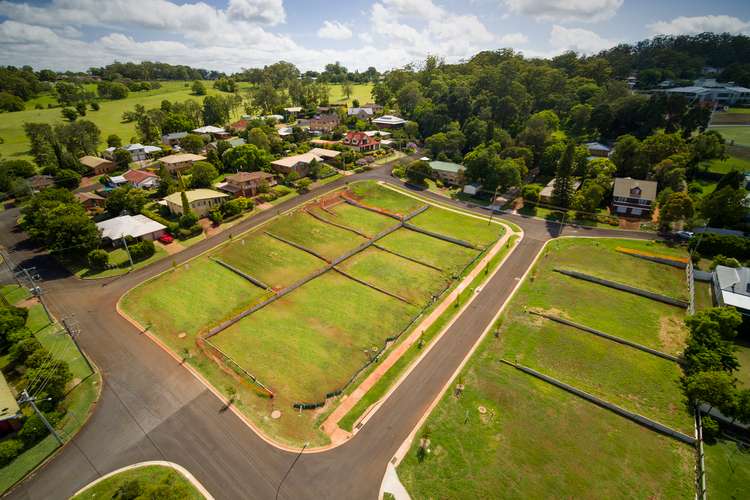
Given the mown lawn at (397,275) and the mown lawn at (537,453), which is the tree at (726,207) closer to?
the mown lawn at (397,275)

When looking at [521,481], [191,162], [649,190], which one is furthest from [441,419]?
[191,162]

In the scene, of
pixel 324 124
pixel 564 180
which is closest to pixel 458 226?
pixel 564 180

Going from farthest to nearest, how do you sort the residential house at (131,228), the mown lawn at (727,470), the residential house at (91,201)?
the residential house at (91,201)
the residential house at (131,228)
the mown lawn at (727,470)

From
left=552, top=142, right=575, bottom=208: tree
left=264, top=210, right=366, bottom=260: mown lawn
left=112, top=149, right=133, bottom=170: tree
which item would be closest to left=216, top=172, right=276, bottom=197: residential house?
left=264, top=210, right=366, bottom=260: mown lawn

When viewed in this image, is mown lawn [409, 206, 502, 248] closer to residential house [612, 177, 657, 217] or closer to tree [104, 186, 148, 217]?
residential house [612, 177, 657, 217]

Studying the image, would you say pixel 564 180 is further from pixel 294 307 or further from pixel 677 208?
pixel 294 307

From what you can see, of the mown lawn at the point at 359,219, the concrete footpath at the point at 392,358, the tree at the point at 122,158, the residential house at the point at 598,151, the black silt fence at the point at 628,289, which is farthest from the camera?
the residential house at the point at 598,151

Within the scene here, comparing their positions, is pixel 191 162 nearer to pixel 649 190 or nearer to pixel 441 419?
pixel 441 419

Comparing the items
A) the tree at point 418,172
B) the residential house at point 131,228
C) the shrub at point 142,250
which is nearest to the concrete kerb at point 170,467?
the shrub at point 142,250
